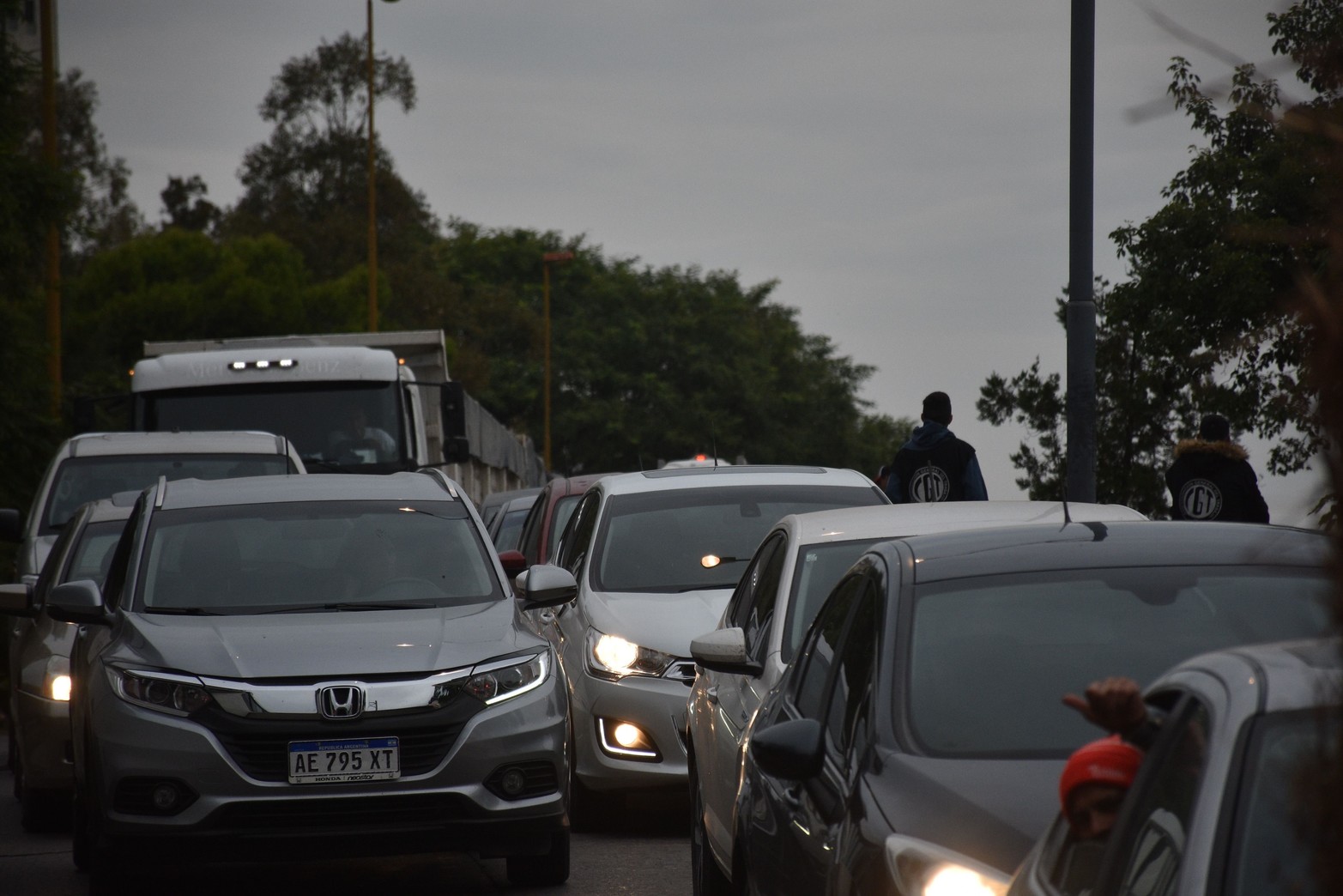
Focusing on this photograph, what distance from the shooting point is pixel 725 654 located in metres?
6.30

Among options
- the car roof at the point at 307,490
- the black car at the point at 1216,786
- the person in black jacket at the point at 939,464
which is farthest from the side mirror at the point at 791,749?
the person in black jacket at the point at 939,464

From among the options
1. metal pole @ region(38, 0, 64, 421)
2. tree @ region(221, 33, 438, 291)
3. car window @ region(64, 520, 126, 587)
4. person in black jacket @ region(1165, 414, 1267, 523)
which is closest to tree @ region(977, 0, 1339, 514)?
person in black jacket @ region(1165, 414, 1267, 523)

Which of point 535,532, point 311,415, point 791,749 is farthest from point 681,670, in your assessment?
point 311,415

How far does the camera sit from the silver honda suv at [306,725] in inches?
289

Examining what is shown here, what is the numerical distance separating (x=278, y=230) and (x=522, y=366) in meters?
12.7

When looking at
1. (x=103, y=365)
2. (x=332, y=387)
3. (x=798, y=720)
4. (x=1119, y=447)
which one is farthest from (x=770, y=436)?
(x=798, y=720)

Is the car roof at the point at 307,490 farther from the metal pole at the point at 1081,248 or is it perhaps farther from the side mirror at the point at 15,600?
the metal pole at the point at 1081,248

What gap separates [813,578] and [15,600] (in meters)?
4.26

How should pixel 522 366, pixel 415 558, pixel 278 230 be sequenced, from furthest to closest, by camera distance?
pixel 522 366 → pixel 278 230 → pixel 415 558

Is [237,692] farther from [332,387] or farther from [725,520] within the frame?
[332,387]

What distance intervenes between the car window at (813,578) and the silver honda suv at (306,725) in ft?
3.43

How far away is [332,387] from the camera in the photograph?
19.0 metres

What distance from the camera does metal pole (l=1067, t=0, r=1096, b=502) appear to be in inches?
514

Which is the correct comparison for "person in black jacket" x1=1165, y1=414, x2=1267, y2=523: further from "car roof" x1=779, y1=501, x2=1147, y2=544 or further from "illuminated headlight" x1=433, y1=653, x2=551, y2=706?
"illuminated headlight" x1=433, y1=653, x2=551, y2=706
